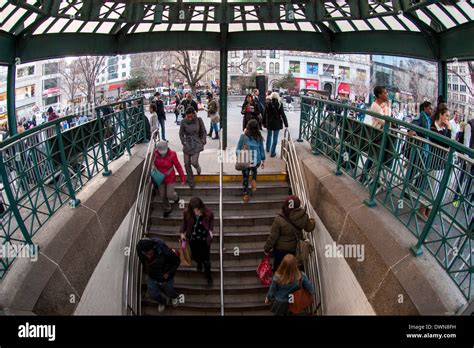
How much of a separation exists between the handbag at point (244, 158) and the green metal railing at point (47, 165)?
246cm

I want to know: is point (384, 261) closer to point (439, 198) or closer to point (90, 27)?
point (439, 198)

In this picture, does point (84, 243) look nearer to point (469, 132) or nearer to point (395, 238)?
point (395, 238)

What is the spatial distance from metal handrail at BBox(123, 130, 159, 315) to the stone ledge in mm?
3269

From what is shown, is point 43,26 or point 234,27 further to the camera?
point 234,27

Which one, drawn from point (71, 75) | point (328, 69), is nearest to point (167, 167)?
point (71, 75)

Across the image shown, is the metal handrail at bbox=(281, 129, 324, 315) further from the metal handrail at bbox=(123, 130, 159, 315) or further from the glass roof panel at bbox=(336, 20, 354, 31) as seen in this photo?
the glass roof panel at bbox=(336, 20, 354, 31)

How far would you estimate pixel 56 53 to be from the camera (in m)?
9.36

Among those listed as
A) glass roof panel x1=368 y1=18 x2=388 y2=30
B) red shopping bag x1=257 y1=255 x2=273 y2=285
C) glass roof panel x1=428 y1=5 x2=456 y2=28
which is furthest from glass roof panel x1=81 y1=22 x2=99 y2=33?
glass roof panel x1=428 y1=5 x2=456 y2=28

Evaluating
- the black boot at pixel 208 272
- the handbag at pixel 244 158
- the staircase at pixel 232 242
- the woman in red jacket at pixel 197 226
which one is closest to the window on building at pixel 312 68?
the staircase at pixel 232 242

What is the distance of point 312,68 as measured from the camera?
57.1m

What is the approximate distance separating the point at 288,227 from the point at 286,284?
0.83 meters

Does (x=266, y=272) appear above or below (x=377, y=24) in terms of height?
below

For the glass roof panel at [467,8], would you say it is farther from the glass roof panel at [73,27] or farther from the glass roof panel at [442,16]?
the glass roof panel at [73,27]

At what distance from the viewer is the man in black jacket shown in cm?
518
